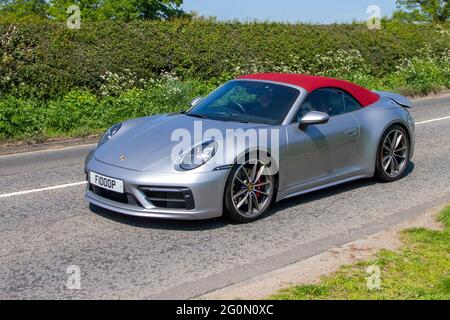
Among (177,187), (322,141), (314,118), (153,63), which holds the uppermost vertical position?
(153,63)

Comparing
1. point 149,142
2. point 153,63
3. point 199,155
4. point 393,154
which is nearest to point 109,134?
point 149,142

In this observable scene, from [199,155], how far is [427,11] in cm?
3799

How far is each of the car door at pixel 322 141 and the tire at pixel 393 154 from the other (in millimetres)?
658

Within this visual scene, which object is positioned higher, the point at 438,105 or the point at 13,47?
the point at 13,47

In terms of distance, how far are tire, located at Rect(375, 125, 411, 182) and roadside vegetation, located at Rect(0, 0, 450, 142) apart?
6.26 meters

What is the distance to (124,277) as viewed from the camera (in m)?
5.30

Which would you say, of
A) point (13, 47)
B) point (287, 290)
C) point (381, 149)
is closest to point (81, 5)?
point (13, 47)

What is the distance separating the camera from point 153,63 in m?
15.7

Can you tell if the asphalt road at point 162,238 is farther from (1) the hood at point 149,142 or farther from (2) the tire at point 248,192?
(1) the hood at point 149,142

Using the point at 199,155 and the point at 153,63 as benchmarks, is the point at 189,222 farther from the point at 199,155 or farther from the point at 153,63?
the point at 153,63

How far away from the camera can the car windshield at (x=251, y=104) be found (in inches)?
287
